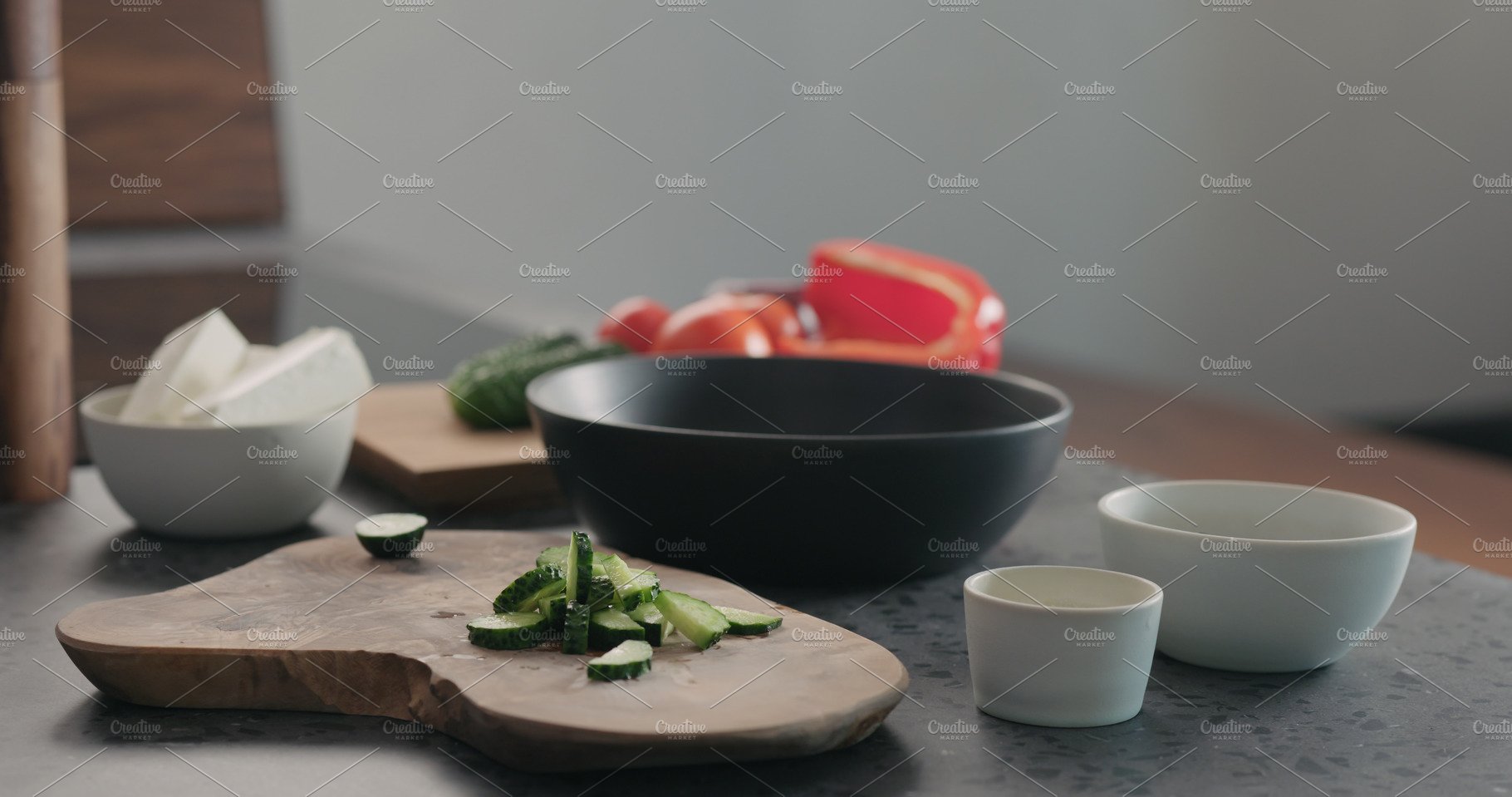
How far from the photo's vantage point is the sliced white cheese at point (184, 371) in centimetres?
113

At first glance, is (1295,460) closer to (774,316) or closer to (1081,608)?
(774,316)

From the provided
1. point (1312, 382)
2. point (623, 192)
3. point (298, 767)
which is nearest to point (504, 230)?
point (623, 192)

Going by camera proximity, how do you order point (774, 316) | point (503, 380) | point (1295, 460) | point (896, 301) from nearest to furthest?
1. point (503, 380)
2. point (774, 316)
3. point (896, 301)
4. point (1295, 460)

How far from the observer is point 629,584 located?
826 millimetres

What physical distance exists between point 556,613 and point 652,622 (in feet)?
0.18

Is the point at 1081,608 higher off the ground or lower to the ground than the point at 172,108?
lower

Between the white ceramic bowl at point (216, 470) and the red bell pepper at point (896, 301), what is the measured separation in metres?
0.84

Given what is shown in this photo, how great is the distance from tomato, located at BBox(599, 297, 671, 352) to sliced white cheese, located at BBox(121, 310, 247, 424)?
1.99ft

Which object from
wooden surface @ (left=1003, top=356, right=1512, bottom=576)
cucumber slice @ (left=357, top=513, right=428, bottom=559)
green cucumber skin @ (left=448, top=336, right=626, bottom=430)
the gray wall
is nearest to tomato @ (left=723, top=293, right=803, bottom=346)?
green cucumber skin @ (left=448, top=336, right=626, bottom=430)

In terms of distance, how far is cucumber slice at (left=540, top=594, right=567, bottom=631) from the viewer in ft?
2.62

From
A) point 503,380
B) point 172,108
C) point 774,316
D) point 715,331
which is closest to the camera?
point 503,380

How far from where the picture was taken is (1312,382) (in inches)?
152

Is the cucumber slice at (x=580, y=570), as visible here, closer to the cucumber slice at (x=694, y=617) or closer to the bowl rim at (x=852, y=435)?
the cucumber slice at (x=694, y=617)

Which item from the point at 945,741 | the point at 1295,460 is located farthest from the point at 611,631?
the point at 1295,460
